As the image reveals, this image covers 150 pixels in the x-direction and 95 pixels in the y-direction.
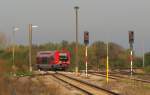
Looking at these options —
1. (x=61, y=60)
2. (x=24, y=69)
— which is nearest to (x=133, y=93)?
(x=24, y=69)

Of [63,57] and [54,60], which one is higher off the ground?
[63,57]

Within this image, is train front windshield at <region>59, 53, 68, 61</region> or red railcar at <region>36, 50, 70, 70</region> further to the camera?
train front windshield at <region>59, 53, 68, 61</region>

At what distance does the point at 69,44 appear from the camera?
379ft

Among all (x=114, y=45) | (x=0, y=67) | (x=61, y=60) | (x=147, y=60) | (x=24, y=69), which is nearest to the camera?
(x=0, y=67)

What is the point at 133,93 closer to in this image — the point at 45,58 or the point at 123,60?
the point at 45,58

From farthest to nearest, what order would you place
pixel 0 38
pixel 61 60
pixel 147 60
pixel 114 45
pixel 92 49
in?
pixel 114 45
pixel 92 49
pixel 147 60
pixel 61 60
pixel 0 38

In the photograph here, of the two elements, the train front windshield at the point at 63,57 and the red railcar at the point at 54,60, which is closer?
the red railcar at the point at 54,60

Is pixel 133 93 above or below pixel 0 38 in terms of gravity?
below

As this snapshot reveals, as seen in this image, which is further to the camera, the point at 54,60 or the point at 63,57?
the point at 63,57

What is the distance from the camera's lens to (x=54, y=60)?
72562 millimetres

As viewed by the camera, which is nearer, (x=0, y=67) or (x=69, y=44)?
(x=0, y=67)

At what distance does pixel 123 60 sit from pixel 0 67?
68.7 meters

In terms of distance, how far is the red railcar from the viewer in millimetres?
72750

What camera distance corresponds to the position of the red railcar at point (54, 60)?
2864 inches
